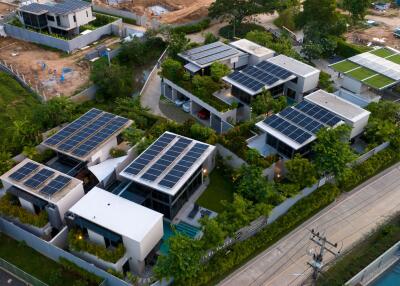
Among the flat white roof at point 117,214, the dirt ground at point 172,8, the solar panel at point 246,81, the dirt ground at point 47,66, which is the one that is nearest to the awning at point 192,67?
the solar panel at point 246,81

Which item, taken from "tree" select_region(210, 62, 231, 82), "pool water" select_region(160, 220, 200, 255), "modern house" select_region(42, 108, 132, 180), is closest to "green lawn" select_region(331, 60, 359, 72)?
"tree" select_region(210, 62, 231, 82)

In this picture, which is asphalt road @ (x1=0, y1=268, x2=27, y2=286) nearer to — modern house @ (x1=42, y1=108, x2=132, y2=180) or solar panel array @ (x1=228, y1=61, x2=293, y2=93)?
modern house @ (x1=42, y1=108, x2=132, y2=180)

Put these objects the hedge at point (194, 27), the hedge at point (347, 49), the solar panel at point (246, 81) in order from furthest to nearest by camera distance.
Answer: the hedge at point (194, 27) → the hedge at point (347, 49) → the solar panel at point (246, 81)

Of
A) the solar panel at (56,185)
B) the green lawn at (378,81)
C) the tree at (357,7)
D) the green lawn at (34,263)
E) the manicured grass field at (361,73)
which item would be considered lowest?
the green lawn at (34,263)

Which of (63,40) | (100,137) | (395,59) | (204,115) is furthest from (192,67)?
(395,59)

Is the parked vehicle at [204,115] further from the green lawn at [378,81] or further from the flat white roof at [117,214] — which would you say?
the green lawn at [378,81]

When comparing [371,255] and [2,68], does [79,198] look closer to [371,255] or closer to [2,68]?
[371,255]

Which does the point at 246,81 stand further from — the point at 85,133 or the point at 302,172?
the point at 85,133

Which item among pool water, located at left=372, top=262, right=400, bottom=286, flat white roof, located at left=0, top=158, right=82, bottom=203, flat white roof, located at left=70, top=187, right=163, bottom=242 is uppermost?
flat white roof, located at left=0, top=158, right=82, bottom=203
